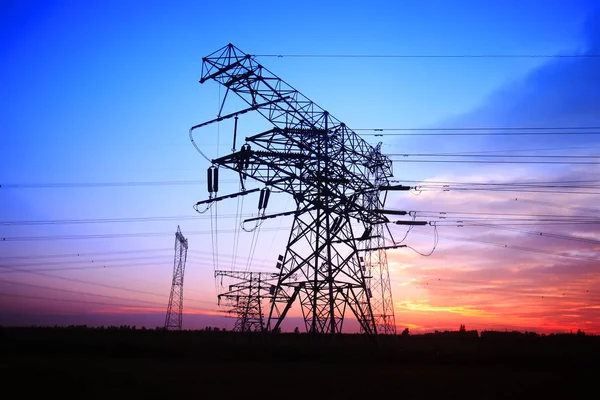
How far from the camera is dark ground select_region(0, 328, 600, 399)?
18625mm

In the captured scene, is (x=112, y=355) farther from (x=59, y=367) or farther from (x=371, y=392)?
(x=371, y=392)

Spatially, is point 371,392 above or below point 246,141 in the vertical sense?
below

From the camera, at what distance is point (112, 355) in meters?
30.7

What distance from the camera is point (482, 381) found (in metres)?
22.8

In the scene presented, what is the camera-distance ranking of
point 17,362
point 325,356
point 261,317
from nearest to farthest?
1. point 17,362
2. point 325,356
3. point 261,317

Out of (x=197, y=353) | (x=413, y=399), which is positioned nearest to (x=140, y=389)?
(x=413, y=399)

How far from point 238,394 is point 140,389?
3.76m

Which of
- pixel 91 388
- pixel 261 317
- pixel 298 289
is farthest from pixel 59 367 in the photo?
pixel 261 317

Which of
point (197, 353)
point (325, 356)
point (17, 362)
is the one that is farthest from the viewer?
point (197, 353)

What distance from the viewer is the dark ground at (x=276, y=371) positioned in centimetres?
1862

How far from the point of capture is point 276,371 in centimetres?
2366

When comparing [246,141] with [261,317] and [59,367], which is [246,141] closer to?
[59,367]

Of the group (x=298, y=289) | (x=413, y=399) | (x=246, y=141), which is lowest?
(x=413, y=399)

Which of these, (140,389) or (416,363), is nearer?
(140,389)
